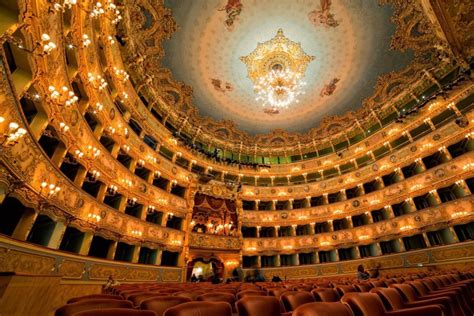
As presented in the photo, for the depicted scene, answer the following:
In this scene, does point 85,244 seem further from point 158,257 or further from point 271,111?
point 271,111

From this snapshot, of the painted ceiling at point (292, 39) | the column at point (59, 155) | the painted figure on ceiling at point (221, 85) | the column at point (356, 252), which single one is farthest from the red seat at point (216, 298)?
the painted figure on ceiling at point (221, 85)

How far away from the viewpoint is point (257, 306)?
2.58 metres

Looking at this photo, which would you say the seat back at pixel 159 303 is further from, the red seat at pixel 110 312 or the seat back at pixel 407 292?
the seat back at pixel 407 292

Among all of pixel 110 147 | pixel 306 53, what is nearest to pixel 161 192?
pixel 110 147

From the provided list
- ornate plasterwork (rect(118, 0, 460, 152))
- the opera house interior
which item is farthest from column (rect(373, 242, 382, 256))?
ornate plasterwork (rect(118, 0, 460, 152))

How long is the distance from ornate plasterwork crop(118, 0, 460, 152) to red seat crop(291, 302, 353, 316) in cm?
1570

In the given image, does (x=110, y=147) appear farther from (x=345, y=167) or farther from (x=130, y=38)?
(x=345, y=167)

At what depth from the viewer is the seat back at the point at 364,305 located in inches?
91.8

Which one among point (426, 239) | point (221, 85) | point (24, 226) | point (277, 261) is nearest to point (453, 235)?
point (426, 239)

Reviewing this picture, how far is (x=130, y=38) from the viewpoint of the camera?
43.3 feet

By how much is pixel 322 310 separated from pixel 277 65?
17.5m

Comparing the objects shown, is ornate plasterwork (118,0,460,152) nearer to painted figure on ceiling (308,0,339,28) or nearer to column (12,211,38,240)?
painted figure on ceiling (308,0,339,28)

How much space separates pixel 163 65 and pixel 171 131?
17.3 ft

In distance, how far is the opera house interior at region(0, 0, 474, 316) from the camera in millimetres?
7312
